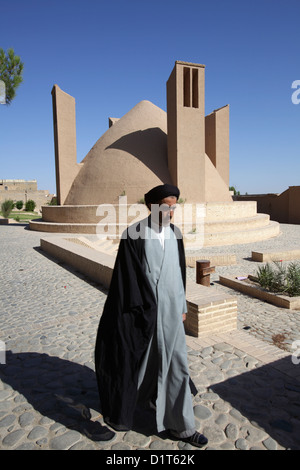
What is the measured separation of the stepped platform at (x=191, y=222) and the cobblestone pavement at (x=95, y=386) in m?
6.79

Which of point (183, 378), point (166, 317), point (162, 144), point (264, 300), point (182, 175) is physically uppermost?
point (162, 144)

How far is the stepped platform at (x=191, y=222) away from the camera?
11.5 m

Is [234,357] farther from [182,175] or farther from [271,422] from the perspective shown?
[182,175]

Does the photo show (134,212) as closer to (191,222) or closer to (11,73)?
(191,222)

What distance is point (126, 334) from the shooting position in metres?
1.98

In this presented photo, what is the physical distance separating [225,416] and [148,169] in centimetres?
1328

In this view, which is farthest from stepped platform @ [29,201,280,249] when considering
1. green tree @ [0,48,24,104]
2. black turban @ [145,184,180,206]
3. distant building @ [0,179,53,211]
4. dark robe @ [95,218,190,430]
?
distant building @ [0,179,53,211]

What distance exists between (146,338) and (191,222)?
10.4 m

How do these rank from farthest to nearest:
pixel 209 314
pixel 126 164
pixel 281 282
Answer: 1. pixel 126 164
2. pixel 281 282
3. pixel 209 314

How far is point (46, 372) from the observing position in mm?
2842

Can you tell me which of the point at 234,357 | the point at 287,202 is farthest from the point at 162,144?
the point at 234,357

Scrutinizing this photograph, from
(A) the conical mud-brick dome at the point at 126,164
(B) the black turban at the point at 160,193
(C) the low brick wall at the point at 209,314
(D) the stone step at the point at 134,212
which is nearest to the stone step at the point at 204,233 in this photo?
(D) the stone step at the point at 134,212

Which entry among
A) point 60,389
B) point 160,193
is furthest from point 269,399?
point 160,193

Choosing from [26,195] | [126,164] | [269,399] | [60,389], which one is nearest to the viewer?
[269,399]
